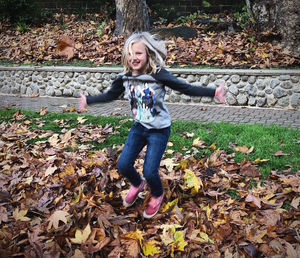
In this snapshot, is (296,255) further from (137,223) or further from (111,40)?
(111,40)

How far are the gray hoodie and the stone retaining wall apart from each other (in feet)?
13.8

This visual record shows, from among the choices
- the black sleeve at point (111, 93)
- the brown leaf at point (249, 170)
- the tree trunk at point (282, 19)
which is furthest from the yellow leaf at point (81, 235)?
the tree trunk at point (282, 19)

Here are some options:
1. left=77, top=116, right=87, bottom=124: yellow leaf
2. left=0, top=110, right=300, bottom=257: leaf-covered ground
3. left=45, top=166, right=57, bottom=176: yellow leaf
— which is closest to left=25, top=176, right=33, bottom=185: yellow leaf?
left=0, top=110, right=300, bottom=257: leaf-covered ground

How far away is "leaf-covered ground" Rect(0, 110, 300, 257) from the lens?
2.13 meters

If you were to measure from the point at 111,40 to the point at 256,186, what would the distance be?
7334mm

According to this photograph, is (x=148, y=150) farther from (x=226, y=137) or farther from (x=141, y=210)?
(x=226, y=137)

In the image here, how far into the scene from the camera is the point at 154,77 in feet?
7.29

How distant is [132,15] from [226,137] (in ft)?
19.6

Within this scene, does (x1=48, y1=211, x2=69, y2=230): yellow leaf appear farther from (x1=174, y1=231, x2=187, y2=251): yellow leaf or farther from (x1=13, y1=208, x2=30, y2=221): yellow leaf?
(x1=174, y1=231, x2=187, y2=251): yellow leaf

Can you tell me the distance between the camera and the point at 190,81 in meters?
6.57

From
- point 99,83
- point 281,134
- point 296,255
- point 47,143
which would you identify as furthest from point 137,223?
point 99,83

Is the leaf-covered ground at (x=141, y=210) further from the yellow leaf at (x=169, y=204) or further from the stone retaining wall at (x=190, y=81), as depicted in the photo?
the stone retaining wall at (x=190, y=81)

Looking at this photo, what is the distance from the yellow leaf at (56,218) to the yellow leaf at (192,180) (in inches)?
48.2

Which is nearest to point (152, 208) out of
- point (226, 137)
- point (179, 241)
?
point (179, 241)
